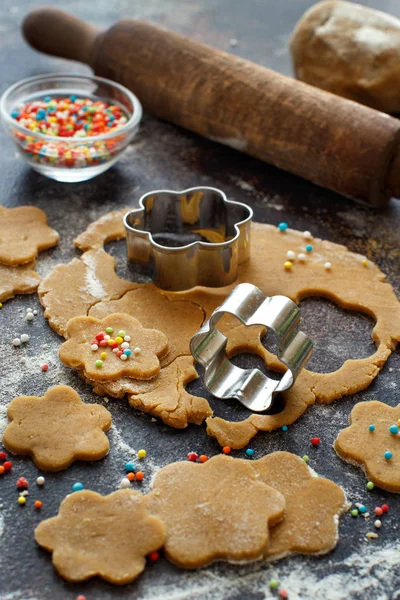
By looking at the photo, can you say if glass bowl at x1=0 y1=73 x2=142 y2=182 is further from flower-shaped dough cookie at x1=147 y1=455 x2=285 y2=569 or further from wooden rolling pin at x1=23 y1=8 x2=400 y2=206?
flower-shaped dough cookie at x1=147 y1=455 x2=285 y2=569

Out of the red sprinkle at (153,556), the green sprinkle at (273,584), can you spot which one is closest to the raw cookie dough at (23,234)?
the red sprinkle at (153,556)

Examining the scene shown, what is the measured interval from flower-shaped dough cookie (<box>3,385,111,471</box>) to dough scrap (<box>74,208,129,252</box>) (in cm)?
58

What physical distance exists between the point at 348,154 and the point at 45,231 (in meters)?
0.93

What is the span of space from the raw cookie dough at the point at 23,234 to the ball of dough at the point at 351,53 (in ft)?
3.74

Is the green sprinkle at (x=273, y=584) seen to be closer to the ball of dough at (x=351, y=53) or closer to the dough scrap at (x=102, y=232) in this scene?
the dough scrap at (x=102, y=232)

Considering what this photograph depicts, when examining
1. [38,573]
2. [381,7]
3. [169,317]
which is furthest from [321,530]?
[381,7]

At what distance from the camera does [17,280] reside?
206cm

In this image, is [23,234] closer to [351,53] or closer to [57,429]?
[57,429]

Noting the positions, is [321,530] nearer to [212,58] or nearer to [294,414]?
[294,414]

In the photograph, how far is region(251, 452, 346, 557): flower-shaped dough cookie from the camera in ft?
4.81

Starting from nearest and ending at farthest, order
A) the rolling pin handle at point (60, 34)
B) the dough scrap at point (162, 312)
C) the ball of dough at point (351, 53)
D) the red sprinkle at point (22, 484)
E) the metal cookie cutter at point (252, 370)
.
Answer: the red sprinkle at point (22, 484) < the metal cookie cutter at point (252, 370) < the dough scrap at point (162, 312) < the ball of dough at point (351, 53) < the rolling pin handle at point (60, 34)

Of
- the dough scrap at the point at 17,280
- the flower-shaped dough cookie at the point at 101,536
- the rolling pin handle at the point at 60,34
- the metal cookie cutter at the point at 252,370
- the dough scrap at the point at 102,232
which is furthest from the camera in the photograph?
the rolling pin handle at the point at 60,34

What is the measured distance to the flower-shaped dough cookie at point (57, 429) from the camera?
5.27ft

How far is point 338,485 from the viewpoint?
1591 mm
